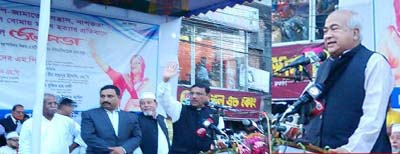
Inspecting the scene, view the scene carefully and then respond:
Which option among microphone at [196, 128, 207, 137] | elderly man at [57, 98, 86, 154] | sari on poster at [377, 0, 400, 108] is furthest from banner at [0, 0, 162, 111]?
sari on poster at [377, 0, 400, 108]

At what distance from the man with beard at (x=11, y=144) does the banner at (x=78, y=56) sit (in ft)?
1.11

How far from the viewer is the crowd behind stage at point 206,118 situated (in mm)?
2867

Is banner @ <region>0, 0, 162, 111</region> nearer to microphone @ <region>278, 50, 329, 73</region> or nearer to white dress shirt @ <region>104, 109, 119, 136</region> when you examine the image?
white dress shirt @ <region>104, 109, 119, 136</region>

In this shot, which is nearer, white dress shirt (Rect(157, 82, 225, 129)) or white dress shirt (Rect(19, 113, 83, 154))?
white dress shirt (Rect(157, 82, 225, 129))

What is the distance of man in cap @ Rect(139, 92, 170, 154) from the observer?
625 cm

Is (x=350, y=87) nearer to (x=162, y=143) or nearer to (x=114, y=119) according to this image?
(x=114, y=119)

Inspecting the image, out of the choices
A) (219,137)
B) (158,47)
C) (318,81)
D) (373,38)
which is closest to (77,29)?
(158,47)

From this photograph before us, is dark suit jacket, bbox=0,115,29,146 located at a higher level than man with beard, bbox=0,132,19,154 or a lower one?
higher

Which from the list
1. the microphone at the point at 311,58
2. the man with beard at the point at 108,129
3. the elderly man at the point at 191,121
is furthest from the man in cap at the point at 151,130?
the microphone at the point at 311,58

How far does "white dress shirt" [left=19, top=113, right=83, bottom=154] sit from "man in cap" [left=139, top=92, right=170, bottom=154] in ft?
2.68

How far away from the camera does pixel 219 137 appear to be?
5.35 meters

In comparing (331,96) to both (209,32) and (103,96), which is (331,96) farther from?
(209,32)

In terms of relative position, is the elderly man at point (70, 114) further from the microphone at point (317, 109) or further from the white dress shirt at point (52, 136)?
the microphone at point (317, 109)

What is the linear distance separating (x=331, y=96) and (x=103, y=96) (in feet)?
10.3
